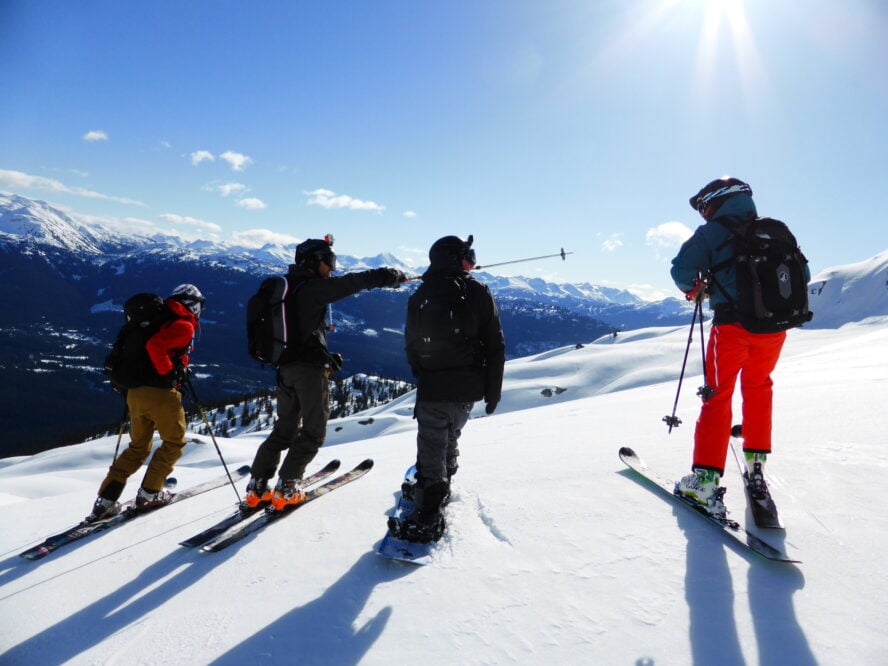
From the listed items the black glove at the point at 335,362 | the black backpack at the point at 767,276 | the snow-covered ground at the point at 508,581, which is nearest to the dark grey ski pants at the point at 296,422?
the black glove at the point at 335,362

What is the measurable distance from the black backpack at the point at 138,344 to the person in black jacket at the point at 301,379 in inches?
62.9

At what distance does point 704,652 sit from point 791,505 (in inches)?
94.7

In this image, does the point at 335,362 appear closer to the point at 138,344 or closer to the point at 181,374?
the point at 181,374

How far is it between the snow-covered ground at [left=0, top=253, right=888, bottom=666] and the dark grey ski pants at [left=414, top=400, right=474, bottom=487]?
567 mm

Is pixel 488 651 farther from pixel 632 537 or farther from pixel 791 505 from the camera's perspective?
pixel 791 505

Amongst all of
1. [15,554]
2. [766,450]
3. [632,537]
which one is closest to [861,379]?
[766,450]

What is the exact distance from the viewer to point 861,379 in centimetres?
923

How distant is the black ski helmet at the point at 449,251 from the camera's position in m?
4.53

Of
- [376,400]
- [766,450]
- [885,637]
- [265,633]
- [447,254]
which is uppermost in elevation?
[447,254]

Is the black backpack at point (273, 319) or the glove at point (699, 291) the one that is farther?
the black backpack at point (273, 319)

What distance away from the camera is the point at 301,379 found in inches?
201

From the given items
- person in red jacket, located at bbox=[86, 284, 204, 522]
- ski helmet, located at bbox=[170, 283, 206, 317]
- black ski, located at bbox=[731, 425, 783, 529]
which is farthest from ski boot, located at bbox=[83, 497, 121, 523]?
black ski, located at bbox=[731, 425, 783, 529]

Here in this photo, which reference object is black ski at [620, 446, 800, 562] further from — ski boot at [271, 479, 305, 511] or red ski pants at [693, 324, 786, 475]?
ski boot at [271, 479, 305, 511]

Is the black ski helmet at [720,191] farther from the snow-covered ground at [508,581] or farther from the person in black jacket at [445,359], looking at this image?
the snow-covered ground at [508,581]
